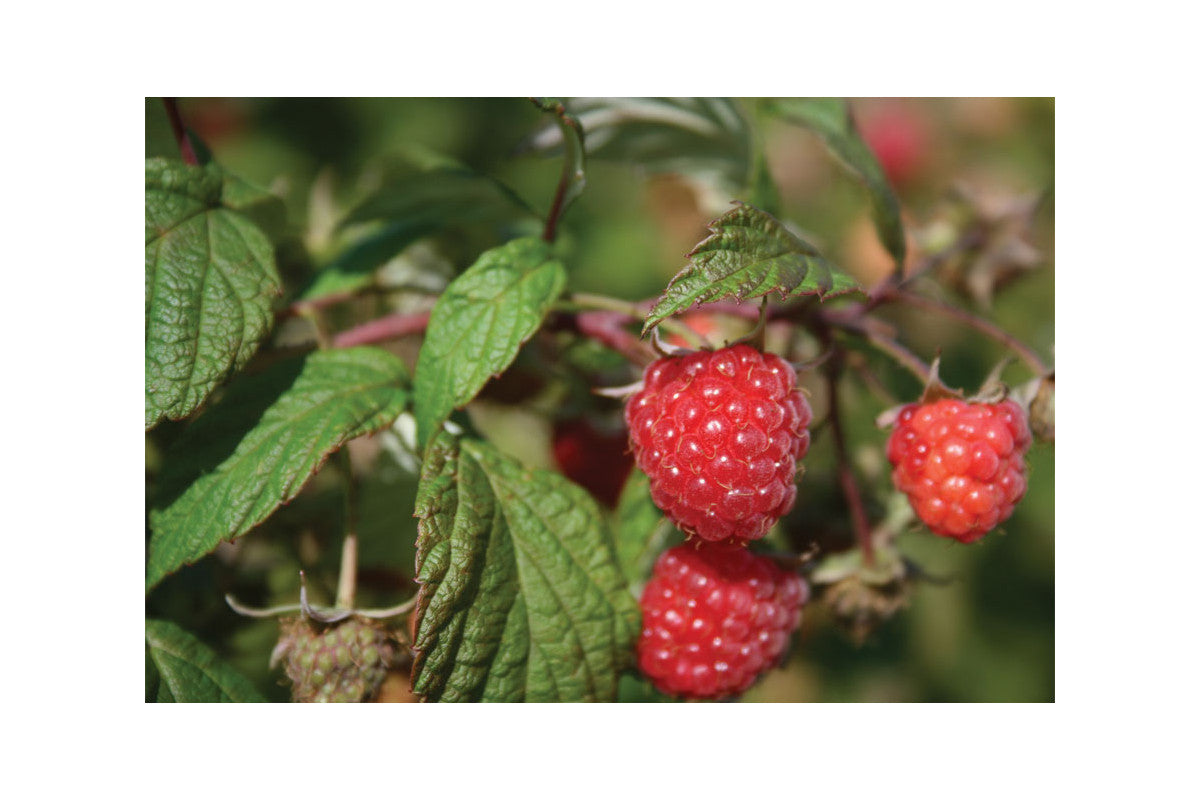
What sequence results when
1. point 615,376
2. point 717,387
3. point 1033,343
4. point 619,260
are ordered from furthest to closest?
1. point 619,260
2. point 1033,343
3. point 615,376
4. point 717,387

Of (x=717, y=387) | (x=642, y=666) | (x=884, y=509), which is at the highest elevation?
(x=717, y=387)

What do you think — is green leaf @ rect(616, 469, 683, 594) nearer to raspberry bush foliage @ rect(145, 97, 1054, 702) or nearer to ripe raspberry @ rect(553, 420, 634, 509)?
raspberry bush foliage @ rect(145, 97, 1054, 702)

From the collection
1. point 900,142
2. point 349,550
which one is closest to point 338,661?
point 349,550

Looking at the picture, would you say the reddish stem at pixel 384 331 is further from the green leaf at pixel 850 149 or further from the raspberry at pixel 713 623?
→ the green leaf at pixel 850 149

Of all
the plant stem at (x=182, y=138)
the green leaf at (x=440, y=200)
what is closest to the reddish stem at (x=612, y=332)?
the green leaf at (x=440, y=200)

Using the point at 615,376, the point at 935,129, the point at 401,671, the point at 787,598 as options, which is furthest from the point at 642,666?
the point at 935,129

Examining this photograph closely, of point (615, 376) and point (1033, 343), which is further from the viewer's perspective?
point (1033, 343)

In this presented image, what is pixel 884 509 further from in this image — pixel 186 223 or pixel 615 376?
pixel 186 223
